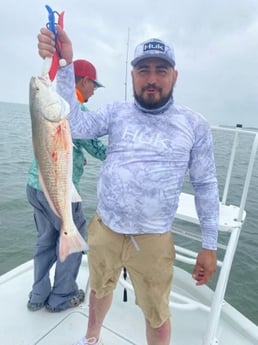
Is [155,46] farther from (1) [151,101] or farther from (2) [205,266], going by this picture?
(2) [205,266]

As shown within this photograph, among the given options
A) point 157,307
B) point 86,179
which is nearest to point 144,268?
point 157,307

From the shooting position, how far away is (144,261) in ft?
7.20

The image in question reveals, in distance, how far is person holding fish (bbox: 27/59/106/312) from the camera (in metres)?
2.78

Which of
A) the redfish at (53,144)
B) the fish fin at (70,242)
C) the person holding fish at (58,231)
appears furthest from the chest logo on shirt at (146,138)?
the fish fin at (70,242)

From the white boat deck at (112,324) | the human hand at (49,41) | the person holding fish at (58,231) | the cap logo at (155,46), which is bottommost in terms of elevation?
the white boat deck at (112,324)

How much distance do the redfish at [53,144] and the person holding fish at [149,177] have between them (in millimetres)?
269

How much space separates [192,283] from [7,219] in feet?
17.8

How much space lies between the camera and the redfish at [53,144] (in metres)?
1.76

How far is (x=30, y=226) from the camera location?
7559mm

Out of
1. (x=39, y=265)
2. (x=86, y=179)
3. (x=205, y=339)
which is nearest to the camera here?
(x=205, y=339)

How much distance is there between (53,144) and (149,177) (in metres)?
0.63

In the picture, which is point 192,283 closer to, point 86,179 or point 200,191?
point 200,191

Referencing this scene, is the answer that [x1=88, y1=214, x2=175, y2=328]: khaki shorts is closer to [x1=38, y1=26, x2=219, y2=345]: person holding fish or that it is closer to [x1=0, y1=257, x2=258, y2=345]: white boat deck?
[x1=38, y1=26, x2=219, y2=345]: person holding fish

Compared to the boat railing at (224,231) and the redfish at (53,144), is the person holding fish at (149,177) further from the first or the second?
the boat railing at (224,231)
